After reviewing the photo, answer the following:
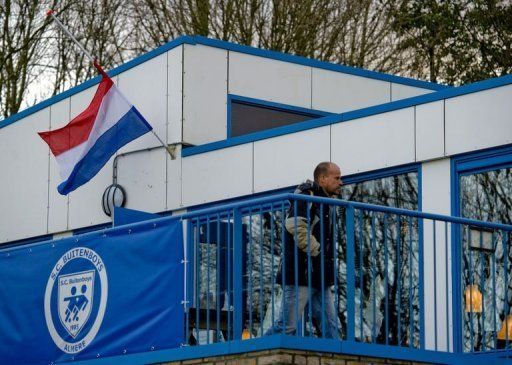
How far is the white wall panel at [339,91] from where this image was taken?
19.2 metres

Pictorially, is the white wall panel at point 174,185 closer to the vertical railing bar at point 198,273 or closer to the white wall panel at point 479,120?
the white wall panel at point 479,120

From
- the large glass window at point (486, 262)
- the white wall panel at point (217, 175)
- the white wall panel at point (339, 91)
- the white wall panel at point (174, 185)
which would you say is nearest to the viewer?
the large glass window at point (486, 262)

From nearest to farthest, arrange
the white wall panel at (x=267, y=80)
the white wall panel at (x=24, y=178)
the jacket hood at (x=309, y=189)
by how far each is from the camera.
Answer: the jacket hood at (x=309, y=189) → the white wall panel at (x=267, y=80) → the white wall panel at (x=24, y=178)

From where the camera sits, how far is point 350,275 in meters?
11.4

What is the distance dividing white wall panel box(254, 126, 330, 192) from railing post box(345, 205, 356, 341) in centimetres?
459

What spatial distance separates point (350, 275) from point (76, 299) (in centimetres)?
288

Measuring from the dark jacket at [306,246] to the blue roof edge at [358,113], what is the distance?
3.61 metres

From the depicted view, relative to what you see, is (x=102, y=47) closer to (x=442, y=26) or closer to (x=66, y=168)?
(x=442, y=26)

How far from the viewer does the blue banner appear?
12000 millimetres

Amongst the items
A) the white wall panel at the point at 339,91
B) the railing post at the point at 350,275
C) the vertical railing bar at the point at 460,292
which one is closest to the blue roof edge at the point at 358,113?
the vertical railing bar at the point at 460,292

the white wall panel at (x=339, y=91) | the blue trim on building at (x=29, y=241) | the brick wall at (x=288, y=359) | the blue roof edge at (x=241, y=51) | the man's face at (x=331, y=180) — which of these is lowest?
the brick wall at (x=288, y=359)

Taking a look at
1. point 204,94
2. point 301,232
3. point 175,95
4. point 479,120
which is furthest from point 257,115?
point 301,232

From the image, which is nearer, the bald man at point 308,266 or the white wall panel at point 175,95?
the bald man at point 308,266

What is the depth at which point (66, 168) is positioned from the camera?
18.8 m
